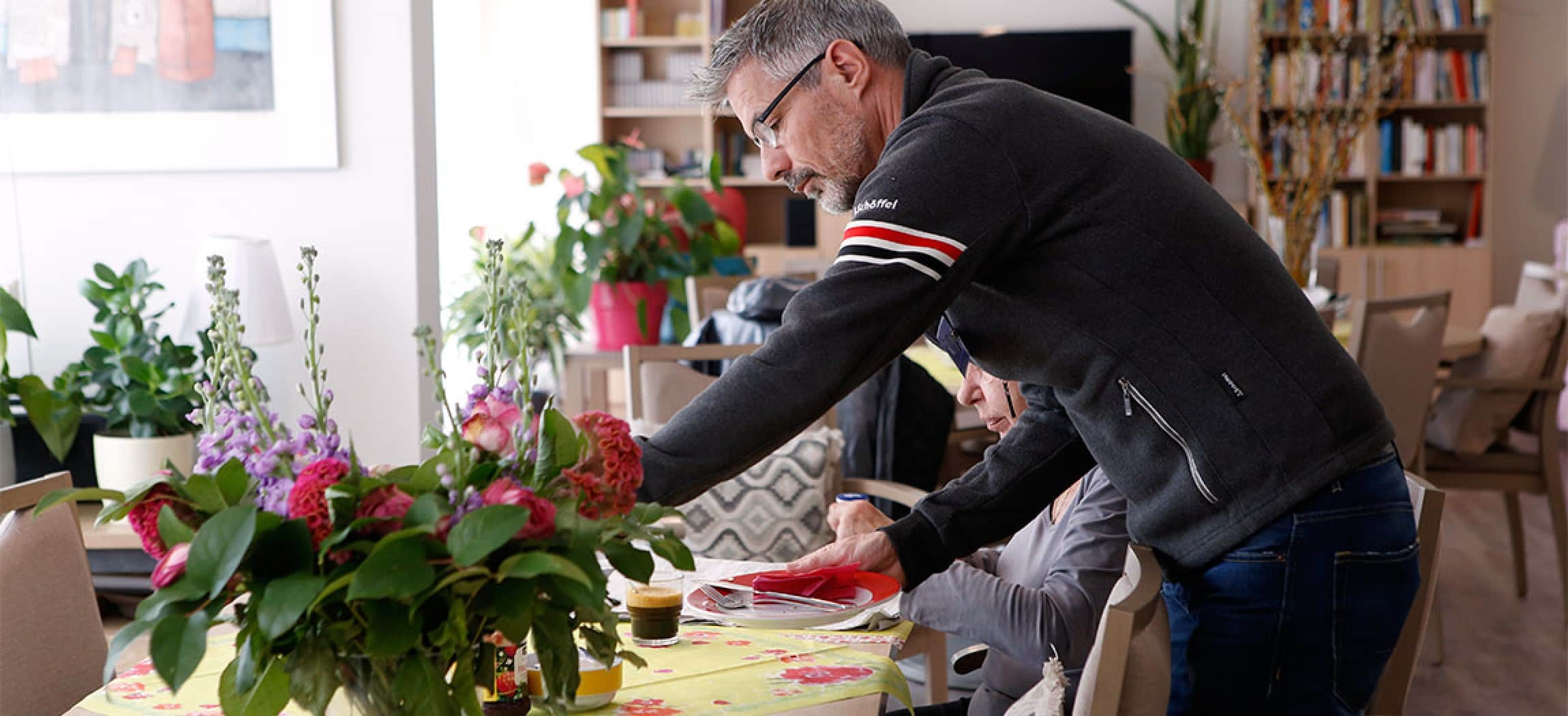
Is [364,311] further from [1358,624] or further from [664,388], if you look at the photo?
[1358,624]

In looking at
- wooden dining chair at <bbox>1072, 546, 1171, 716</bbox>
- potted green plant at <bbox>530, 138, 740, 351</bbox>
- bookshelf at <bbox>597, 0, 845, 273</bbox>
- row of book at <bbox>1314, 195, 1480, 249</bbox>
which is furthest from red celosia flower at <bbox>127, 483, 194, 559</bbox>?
row of book at <bbox>1314, 195, 1480, 249</bbox>

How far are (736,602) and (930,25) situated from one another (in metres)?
6.33

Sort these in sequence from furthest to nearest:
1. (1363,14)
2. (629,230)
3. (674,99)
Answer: (674,99)
(1363,14)
(629,230)

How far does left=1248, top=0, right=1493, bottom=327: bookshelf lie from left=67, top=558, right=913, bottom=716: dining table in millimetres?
5762

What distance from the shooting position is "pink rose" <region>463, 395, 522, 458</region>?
102 centimetres

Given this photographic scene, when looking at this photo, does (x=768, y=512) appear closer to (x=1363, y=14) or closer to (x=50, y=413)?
(x=50, y=413)

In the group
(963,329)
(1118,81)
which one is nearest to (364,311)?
(963,329)

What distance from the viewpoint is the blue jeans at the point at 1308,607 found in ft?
4.65

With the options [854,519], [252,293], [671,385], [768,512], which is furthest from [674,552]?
[252,293]

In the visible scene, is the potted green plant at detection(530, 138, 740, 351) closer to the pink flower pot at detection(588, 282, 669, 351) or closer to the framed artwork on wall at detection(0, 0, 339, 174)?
the pink flower pot at detection(588, 282, 669, 351)

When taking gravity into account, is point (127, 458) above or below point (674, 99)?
below

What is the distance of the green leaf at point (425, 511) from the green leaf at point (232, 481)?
0.42 feet

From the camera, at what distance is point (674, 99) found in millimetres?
7633

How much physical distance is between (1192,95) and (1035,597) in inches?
226
